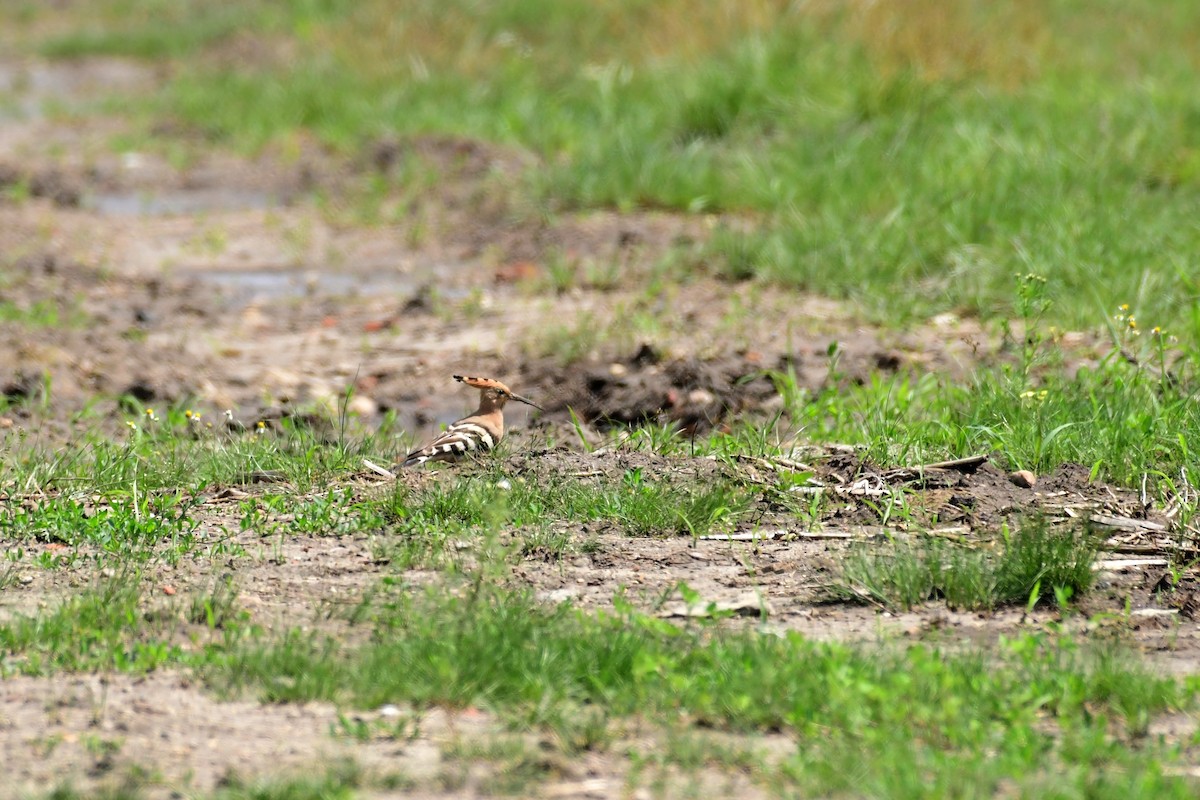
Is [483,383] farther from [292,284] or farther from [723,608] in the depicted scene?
[292,284]

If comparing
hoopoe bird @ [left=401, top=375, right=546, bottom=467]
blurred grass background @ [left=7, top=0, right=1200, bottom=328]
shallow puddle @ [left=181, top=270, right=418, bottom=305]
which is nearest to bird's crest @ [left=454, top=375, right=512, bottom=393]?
hoopoe bird @ [left=401, top=375, right=546, bottom=467]

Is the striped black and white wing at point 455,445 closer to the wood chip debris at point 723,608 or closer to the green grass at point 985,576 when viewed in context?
the wood chip debris at point 723,608

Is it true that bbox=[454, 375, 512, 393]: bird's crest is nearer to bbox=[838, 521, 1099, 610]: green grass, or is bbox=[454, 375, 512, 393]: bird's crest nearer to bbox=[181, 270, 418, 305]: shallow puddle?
bbox=[838, 521, 1099, 610]: green grass

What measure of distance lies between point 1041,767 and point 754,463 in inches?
87.6

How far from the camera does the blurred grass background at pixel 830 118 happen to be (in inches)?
335

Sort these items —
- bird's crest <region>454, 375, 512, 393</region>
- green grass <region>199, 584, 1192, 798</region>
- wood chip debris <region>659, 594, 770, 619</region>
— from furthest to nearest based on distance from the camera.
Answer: bird's crest <region>454, 375, 512, 393</region>
wood chip debris <region>659, 594, 770, 619</region>
green grass <region>199, 584, 1192, 798</region>

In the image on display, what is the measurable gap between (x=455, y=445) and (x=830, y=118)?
5.90 m

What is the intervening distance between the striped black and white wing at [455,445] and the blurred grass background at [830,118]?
9.02 ft

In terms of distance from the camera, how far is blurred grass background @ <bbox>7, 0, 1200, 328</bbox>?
27.9 feet

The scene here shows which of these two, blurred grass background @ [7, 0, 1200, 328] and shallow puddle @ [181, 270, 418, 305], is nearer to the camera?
blurred grass background @ [7, 0, 1200, 328]

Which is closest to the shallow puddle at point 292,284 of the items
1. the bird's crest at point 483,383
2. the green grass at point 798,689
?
the bird's crest at point 483,383

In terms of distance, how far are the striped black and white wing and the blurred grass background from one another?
275 cm

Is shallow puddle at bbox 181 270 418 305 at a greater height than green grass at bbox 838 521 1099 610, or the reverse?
green grass at bbox 838 521 1099 610

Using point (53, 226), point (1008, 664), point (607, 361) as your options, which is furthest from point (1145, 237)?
point (53, 226)
